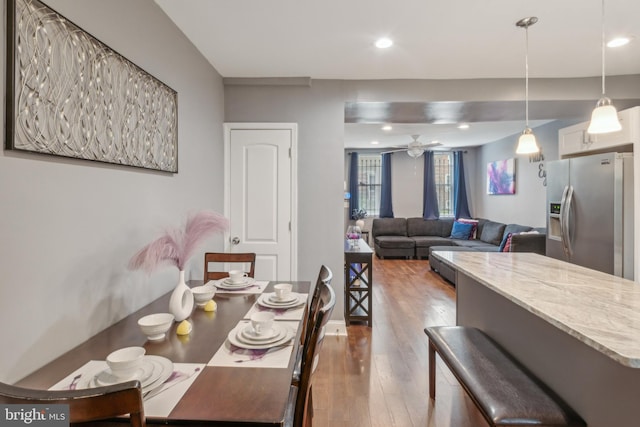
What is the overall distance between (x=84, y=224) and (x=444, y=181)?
8.03m

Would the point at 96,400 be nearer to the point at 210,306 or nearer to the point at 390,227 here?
the point at 210,306

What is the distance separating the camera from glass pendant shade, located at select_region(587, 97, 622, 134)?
72.5 inches

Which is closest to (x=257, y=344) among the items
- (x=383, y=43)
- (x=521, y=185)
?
(x=383, y=43)

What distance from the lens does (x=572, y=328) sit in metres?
1.17

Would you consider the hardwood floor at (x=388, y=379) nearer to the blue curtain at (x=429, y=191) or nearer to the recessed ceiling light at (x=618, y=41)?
the recessed ceiling light at (x=618, y=41)

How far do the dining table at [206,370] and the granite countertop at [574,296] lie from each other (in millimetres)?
993

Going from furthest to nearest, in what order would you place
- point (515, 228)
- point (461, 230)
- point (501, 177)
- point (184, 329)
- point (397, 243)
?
point (397, 243), point (461, 230), point (501, 177), point (515, 228), point (184, 329)

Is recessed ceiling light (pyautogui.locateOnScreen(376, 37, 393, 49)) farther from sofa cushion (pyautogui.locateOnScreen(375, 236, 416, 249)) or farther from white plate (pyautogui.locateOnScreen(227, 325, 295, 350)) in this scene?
sofa cushion (pyautogui.locateOnScreen(375, 236, 416, 249))

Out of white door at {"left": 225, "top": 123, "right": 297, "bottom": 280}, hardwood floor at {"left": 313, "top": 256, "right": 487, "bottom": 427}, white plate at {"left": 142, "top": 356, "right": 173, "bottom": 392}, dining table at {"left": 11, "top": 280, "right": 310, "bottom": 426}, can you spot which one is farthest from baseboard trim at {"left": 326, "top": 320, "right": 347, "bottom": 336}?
white plate at {"left": 142, "top": 356, "right": 173, "bottom": 392}

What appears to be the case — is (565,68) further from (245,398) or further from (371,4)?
(245,398)

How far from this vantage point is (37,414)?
2.35 feet

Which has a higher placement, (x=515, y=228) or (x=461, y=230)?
(x=515, y=228)

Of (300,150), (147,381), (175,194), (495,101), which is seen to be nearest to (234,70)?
(300,150)

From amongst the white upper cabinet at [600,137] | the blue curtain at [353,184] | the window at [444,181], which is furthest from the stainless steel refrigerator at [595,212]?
the blue curtain at [353,184]
